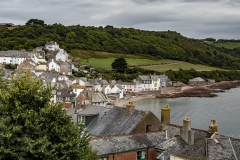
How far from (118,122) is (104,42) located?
13511 centimetres

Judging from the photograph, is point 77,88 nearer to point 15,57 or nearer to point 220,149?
point 15,57

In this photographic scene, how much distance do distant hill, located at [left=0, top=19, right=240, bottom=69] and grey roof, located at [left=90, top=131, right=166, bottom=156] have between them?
98513mm

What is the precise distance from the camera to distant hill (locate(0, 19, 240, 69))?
128500 mm

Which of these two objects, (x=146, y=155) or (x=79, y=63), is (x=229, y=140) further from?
(x=79, y=63)

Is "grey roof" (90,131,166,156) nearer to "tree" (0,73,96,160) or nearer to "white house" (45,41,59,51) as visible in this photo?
"tree" (0,73,96,160)

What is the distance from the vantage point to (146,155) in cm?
2194

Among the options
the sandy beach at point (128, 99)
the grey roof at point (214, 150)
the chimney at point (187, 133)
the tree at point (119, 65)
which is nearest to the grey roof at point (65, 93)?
the sandy beach at point (128, 99)

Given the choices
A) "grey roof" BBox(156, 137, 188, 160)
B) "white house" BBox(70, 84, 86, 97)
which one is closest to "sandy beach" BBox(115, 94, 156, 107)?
"white house" BBox(70, 84, 86, 97)

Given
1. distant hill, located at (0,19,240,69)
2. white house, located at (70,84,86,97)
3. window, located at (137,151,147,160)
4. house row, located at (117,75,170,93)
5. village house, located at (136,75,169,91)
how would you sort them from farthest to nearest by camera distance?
distant hill, located at (0,19,240,69) → village house, located at (136,75,169,91) → house row, located at (117,75,170,93) → white house, located at (70,84,86,97) → window, located at (137,151,147,160)

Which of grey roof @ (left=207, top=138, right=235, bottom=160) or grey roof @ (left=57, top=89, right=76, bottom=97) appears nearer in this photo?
grey roof @ (left=207, top=138, right=235, bottom=160)

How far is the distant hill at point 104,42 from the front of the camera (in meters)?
128

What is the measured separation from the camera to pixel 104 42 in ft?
522

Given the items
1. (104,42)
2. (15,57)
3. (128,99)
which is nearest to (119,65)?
(128,99)

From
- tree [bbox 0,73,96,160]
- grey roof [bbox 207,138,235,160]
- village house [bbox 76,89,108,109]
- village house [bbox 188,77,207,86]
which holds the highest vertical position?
tree [bbox 0,73,96,160]
